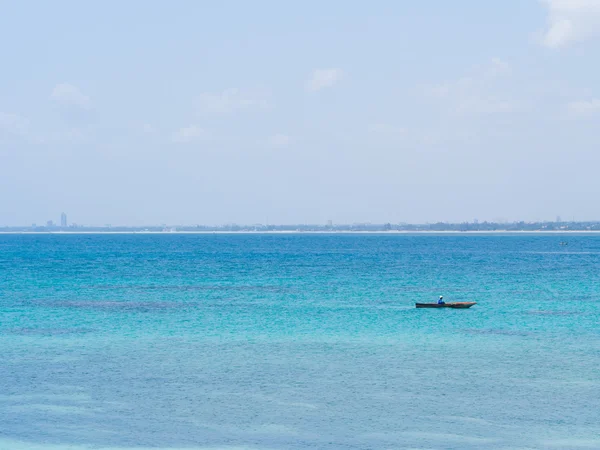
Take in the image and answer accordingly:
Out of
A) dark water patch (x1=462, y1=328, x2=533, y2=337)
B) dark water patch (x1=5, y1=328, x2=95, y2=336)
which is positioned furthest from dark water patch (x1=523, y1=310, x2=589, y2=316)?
dark water patch (x1=5, y1=328, x2=95, y2=336)

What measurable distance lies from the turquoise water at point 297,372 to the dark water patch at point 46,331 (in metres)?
0.11

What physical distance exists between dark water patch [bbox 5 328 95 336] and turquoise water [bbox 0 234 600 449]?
11 cm

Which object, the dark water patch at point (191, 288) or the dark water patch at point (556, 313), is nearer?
the dark water patch at point (556, 313)

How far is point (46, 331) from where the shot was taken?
46156 mm

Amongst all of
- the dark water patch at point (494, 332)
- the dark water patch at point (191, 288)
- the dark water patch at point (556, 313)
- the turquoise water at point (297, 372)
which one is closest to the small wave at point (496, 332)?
the dark water patch at point (494, 332)

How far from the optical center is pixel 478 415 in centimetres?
2683

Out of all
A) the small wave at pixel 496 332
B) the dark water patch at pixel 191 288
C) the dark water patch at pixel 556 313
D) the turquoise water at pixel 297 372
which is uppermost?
the dark water patch at pixel 191 288

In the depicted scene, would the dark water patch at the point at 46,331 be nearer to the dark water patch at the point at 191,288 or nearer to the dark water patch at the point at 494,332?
the dark water patch at the point at 494,332

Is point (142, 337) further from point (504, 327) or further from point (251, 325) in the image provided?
point (504, 327)

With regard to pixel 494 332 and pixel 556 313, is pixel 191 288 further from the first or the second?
pixel 494 332

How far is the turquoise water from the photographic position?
25.0 m

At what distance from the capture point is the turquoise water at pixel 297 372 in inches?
985

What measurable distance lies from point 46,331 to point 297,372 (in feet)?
62.6

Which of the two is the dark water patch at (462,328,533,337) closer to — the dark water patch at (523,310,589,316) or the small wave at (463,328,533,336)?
the small wave at (463,328,533,336)
